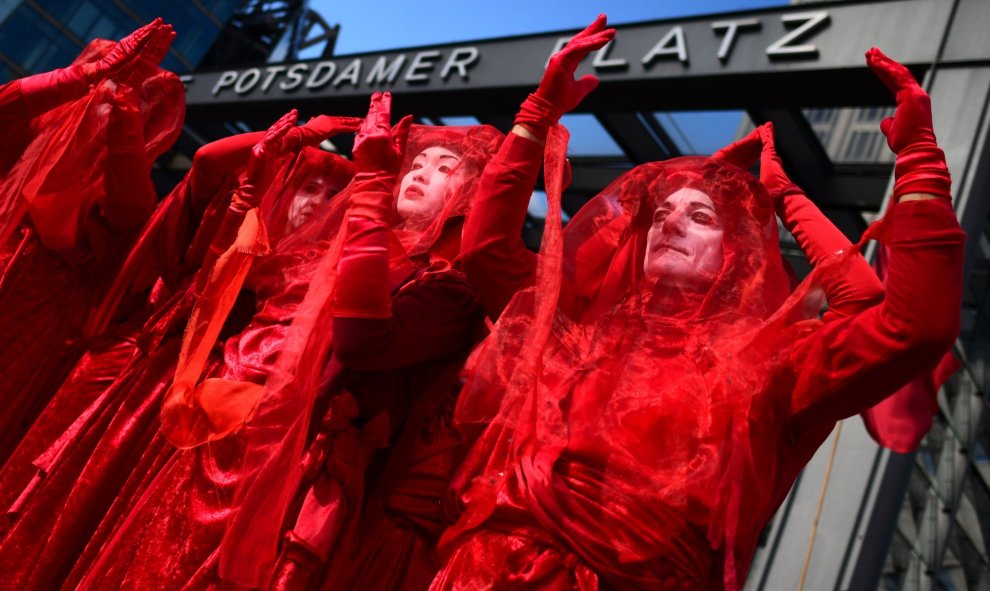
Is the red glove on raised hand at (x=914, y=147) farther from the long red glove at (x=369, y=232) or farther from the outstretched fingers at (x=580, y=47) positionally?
the long red glove at (x=369, y=232)

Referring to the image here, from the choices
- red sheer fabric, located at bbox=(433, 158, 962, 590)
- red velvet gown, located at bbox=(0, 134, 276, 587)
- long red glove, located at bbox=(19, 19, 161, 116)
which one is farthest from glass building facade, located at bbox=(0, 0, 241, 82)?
red sheer fabric, located at bbox=(433, 158, 962, 590)

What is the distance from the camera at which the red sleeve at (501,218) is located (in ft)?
6.19

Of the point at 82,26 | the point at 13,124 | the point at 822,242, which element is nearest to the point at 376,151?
the point at 822,242

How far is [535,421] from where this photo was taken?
1667 millimetres

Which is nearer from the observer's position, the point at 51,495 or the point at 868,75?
the point at 51,495

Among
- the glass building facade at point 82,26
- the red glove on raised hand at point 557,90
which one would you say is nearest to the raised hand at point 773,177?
the red glove on raised hand at point 557,90

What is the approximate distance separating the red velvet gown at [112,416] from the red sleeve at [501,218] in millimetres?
944

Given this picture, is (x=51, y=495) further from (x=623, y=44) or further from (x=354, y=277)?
(x=623, y=44)

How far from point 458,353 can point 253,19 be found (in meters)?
10.7

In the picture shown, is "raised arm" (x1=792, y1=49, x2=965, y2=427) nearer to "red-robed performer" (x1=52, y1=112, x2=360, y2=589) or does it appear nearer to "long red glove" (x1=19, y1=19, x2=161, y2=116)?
"red-robed performer" (x1=52, y1=112, x2=360, y2=589)

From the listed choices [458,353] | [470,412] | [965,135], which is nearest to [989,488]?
[965,135]

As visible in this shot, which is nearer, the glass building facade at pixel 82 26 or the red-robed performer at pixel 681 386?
the red-robed performer at pixel 681 386

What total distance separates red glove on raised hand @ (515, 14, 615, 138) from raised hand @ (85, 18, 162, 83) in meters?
1.45

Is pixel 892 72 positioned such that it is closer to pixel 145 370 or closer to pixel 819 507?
pixel 819 507
